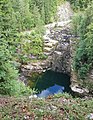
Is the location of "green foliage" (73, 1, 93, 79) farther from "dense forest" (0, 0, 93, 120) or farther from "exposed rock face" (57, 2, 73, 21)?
"exposed rock face" (57, 2, 73, 21)

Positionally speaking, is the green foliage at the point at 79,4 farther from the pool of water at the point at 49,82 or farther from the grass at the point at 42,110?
the grass at the point at 42,110

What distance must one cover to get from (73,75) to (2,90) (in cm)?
1828

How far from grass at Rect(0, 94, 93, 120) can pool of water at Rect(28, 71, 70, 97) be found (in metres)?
21.5

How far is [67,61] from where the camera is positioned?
40094mm

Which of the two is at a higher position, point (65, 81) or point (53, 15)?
point (53, 15)

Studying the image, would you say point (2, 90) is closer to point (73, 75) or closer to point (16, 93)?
point (16, 93)

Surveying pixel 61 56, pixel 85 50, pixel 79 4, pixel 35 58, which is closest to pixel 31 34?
pixel 35 58

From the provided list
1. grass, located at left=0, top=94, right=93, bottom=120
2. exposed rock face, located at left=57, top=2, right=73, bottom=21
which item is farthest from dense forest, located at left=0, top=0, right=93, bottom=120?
exposed rock face, located at left=57, top=2, right=73, bottom=21

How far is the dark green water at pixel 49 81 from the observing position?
114ft

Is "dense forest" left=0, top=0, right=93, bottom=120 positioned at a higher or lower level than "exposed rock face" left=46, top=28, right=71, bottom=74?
higher

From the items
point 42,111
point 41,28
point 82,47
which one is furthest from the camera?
point 41,28

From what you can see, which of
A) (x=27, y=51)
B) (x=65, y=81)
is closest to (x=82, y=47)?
(x=65, y=81)

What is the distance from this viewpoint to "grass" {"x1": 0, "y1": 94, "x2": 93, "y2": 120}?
10.1m

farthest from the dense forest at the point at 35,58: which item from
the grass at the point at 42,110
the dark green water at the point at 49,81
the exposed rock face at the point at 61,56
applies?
the dark green water at the point at 49,81
